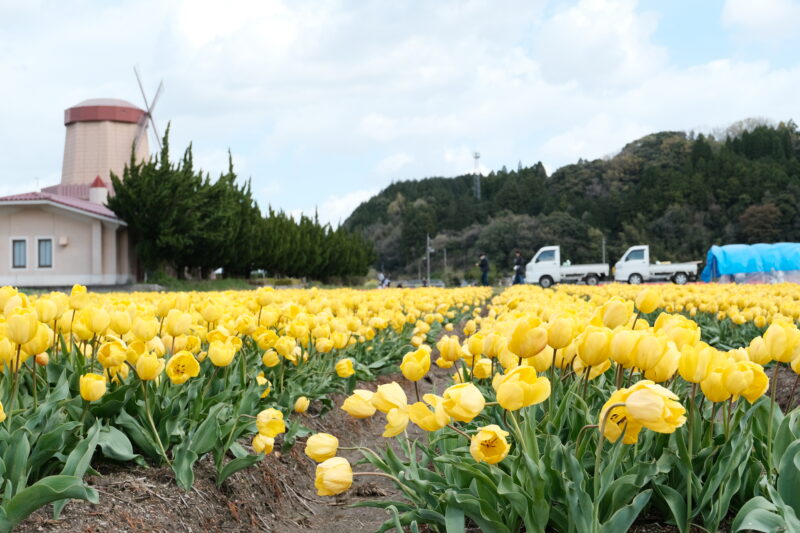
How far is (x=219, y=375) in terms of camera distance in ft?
12.9

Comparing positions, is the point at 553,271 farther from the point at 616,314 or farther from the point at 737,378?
the point at 737,378

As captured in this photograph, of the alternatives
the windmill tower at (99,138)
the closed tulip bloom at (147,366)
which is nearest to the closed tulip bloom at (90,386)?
the closed tulip bloom at (147,366)

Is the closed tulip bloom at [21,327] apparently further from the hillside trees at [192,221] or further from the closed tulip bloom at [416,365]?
the hillside trees at [192,221]

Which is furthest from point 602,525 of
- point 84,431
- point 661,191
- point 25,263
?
point 661,191

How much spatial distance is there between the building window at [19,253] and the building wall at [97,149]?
18262 mm

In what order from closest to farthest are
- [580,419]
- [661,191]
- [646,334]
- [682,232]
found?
1. [646,334]
2. [580,419]
3. [682,232]
4. [661,191]

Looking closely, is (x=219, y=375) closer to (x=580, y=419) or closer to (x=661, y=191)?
(x=580, y=419)

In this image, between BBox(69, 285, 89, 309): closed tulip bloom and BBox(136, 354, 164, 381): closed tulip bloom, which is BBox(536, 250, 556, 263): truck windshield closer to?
BBox(69, 285, 89, 309): closed tulip bloom

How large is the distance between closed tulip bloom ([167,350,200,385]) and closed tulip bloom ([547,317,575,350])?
1.45 metres

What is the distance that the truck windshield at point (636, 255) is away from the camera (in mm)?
36156

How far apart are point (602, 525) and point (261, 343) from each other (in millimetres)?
2364

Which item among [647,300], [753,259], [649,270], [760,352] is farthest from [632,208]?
[760,352]

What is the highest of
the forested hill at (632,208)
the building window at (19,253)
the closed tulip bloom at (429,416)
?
the forested hill at (632,208)

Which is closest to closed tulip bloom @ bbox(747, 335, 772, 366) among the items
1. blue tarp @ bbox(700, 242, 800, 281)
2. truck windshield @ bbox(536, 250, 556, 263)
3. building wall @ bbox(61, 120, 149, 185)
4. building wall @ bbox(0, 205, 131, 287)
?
blue tarp @ bbox(700, 242, 800, 281)
